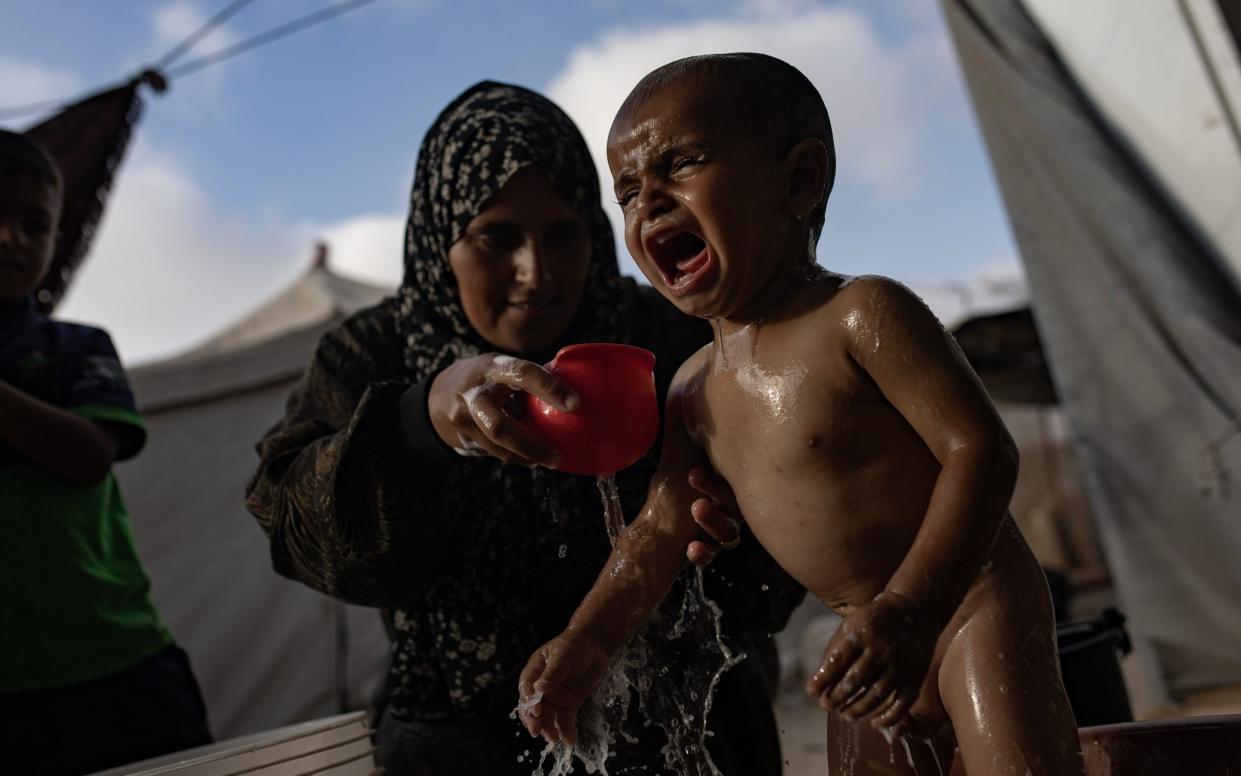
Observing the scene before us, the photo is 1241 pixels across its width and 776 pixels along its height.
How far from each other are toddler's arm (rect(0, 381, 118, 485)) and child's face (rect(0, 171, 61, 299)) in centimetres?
35

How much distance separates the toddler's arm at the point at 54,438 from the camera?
1.99 meters

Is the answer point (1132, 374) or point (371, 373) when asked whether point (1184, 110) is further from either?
point (371, 373)

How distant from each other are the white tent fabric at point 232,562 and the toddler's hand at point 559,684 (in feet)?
15.0

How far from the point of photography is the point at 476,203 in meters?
1.92

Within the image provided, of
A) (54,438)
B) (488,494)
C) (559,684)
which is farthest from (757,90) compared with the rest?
(54,438)

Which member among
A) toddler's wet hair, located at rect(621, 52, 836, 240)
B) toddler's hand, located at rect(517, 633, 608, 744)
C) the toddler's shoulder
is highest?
toddler's wet hair, located at rect(621, 52, 836, 240)

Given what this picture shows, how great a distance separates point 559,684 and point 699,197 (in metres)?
0.64

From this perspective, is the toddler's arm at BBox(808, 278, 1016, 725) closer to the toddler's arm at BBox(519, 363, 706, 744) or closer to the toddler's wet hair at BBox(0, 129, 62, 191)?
the toddler's arm at BBox(519, 363, 706, 744)

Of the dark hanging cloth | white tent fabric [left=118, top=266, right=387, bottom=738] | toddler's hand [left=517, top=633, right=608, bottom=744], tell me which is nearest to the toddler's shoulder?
toddler's hand [left=517, top=633, right=608, bottom=744]

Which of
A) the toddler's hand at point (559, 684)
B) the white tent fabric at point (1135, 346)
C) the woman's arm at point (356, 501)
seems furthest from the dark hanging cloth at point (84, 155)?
the white tent fabric at point (1135, 346)

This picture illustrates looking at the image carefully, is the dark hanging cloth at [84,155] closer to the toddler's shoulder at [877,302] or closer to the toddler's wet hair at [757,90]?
the toddler's wet hair at [757,90]

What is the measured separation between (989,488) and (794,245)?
43 centimetres

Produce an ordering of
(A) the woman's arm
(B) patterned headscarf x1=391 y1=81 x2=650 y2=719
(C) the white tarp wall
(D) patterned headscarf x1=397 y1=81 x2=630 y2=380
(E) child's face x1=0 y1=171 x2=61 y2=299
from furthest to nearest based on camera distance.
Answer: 1. (C) the white tarp wall
2. (E) child's face x1=0 y1=171 x2=61 y2=299
3. (D) patterned headscarf x1=397 y1=81 x2=630 y2=380
4. (B) patterned headscarf x1=391 y1=81 x2=650 y2=719
5. (A) the woman's arm

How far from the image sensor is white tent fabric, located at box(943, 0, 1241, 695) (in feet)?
14.7
